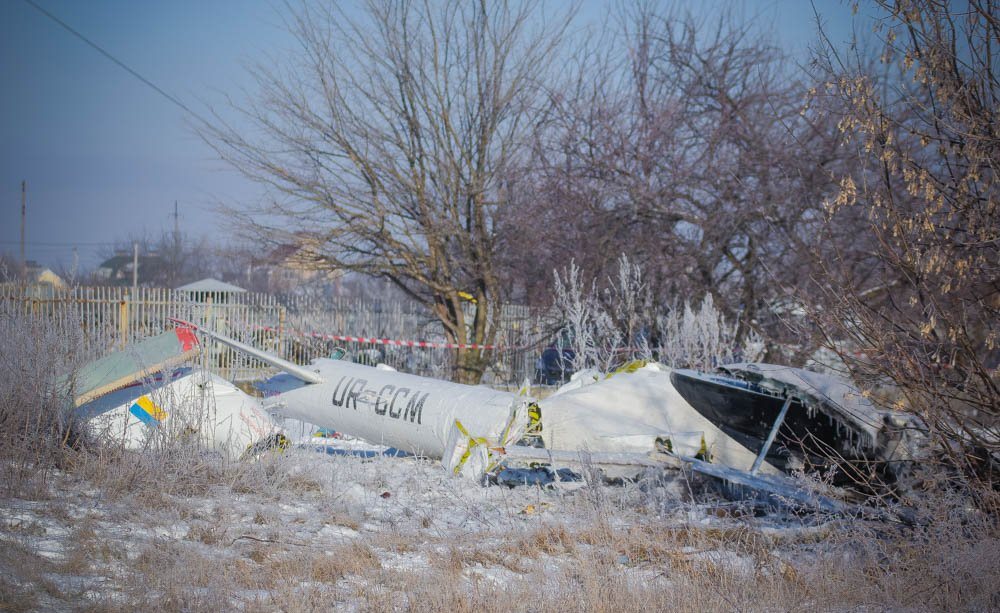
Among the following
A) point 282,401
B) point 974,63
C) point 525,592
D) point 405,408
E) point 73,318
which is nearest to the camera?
point 525,592

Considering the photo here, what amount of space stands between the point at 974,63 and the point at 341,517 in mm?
4788

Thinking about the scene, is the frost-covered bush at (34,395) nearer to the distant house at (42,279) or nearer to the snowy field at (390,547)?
the snowy field at (390,547)

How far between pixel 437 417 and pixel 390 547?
Answer: 2790mm

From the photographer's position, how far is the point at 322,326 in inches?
699

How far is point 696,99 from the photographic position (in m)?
15.9

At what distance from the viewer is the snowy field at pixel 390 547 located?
380 cm

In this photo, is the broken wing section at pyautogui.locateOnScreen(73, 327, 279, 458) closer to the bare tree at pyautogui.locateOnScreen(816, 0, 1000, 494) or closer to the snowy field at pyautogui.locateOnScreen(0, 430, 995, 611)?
the snowy field at pyautogui.locateOnScreen(0, 430, 995, 611)

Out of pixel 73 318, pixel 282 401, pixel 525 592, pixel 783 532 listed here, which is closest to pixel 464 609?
pixel 525 592

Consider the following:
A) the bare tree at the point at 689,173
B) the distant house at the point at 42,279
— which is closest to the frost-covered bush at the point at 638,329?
the bare tree at the point at 689,173

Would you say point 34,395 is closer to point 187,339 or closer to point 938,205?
point 187,339

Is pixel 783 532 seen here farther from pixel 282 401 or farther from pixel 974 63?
pixel 282 401

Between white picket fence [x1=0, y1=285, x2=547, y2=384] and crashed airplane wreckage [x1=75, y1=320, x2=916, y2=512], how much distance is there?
293 inches

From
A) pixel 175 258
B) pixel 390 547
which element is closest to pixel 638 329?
pixel 390 547

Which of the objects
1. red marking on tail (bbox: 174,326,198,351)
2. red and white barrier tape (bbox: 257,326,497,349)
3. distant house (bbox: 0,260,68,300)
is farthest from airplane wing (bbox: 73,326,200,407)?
red and white barrier tape (bbox: 257,326,497,349)
